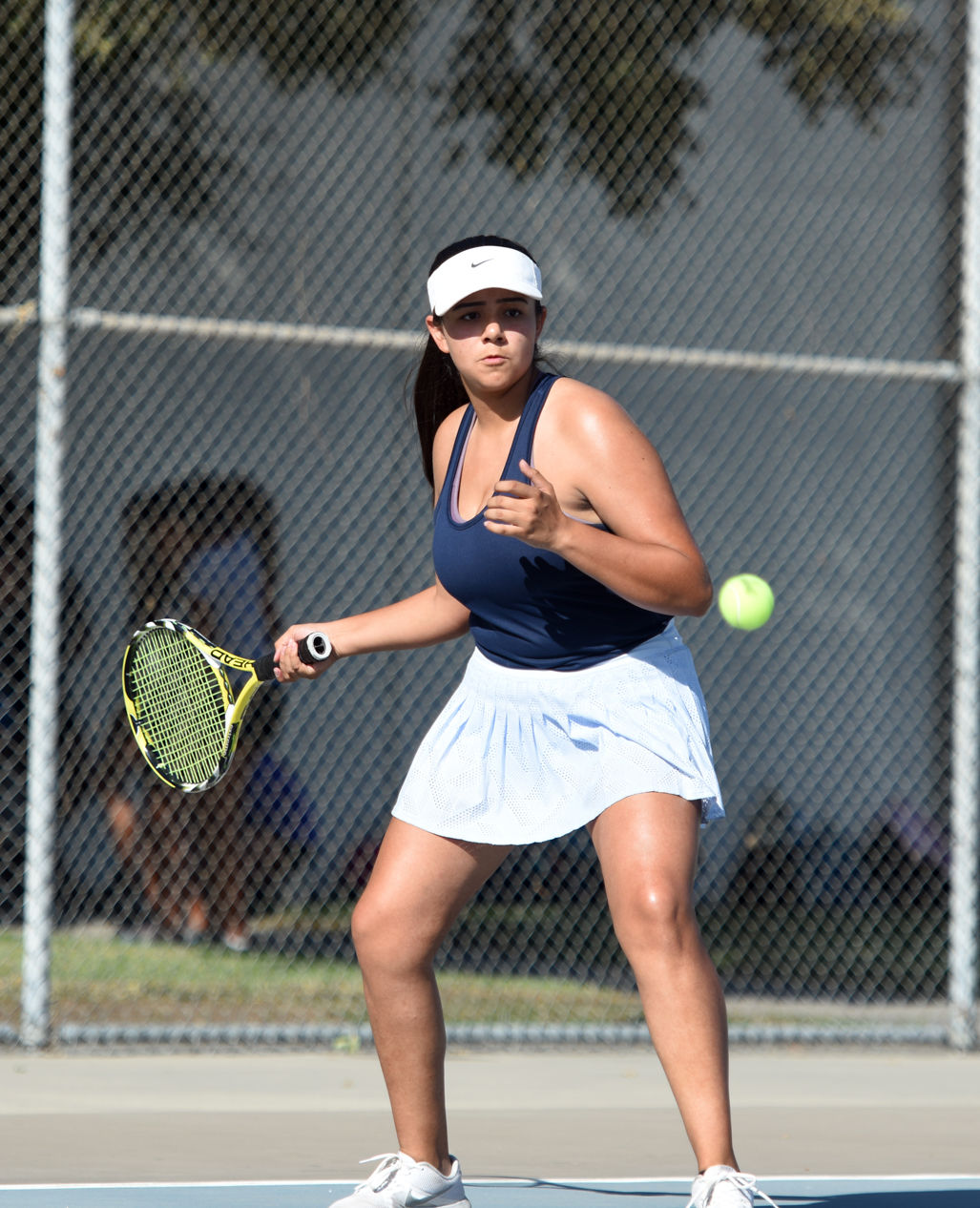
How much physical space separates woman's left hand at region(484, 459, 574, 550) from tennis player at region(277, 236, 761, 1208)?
0.09m

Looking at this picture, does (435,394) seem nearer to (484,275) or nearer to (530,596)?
(484,275)

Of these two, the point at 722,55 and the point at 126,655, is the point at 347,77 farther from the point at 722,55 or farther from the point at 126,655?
the point at 126,655

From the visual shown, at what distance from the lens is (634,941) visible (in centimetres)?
302

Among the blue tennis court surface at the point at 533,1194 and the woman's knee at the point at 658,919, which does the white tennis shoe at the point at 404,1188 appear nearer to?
the blue tennis court surface at the point at 533,1194

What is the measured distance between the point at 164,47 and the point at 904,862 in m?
5.13

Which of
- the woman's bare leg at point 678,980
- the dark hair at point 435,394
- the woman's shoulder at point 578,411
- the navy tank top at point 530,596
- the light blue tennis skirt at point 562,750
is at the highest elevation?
the dark hair at point 435,394

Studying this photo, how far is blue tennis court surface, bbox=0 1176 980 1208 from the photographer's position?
3725mm

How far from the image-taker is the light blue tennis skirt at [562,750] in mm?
3160

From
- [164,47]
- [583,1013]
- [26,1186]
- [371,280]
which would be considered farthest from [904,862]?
[26,1186]

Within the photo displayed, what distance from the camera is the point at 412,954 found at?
10.7 feet

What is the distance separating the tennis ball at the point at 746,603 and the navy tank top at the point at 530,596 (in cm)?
70

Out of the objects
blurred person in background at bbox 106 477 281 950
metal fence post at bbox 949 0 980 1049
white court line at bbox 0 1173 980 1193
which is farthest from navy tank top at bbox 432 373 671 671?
blurred person in background at bbox 106 477 281 950

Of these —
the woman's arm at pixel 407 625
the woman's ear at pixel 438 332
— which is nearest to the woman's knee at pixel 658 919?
the woman's arm at pixel 407 625

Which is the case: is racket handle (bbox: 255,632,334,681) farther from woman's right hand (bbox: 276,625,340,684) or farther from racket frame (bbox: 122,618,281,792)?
racket frame (bbox: 122,618,281,792)
